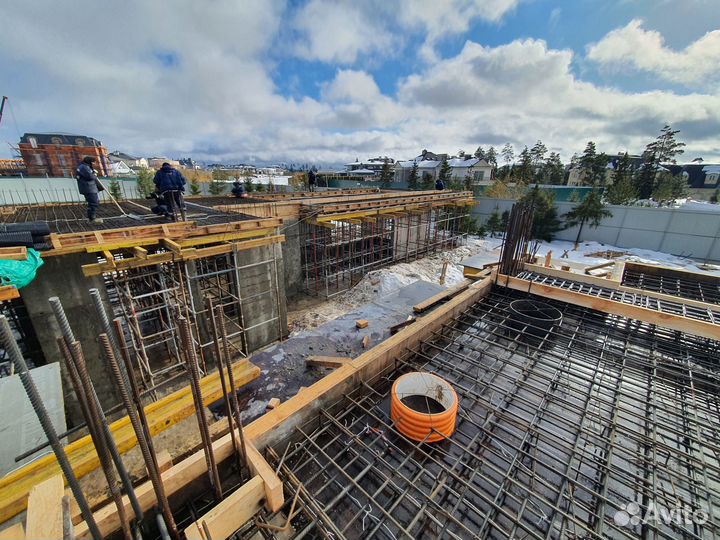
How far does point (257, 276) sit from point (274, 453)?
705 centimetres

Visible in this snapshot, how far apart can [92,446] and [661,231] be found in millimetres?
30604

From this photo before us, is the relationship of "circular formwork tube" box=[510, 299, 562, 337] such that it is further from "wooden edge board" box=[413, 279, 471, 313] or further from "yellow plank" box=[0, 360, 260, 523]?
"yellow plank" box=[0, 360, 260, 523]

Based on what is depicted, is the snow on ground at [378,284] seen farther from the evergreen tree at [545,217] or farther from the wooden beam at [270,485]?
the wooden beam at [270,485]

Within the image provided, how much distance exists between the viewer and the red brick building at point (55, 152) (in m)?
42.8

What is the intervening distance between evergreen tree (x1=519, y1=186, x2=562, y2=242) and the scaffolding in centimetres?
546

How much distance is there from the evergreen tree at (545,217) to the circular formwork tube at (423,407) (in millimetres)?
23614

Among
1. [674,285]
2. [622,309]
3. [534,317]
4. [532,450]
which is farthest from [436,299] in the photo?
[674,285]

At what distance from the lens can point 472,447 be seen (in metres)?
3.43

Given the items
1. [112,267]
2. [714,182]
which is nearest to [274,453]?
[112,267]

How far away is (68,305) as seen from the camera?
22.3 ft

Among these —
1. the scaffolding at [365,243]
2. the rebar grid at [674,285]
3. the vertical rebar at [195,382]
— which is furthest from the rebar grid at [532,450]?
the scaffolding at [365,243]

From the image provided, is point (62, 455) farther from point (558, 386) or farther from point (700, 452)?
point (700, 452)

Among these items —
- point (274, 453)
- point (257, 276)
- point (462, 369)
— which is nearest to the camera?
point (274, 453)
